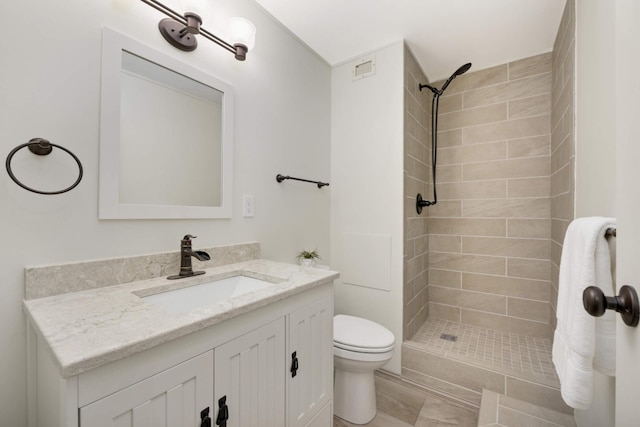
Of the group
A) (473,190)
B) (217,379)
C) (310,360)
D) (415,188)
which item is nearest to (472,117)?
(473,190)

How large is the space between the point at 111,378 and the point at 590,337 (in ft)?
3.79

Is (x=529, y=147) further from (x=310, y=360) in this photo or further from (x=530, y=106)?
(x=310, y=360)

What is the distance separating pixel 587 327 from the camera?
0.70 meters

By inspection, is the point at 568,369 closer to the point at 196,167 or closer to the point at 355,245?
the point at 355,245

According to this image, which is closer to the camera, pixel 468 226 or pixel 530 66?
pixel 530 66

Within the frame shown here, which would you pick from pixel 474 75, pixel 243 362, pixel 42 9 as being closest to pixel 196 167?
pixel 42 9

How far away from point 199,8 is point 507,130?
2.28 metres

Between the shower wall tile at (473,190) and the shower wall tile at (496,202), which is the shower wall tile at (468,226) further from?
the shower wall tile at (473,190)

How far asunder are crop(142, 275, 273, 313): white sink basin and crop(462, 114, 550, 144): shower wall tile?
6.94 ft

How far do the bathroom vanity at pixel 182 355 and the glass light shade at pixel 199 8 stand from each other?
1207mm

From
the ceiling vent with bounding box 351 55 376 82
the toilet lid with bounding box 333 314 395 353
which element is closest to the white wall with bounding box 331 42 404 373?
the ceiling vent with bounding box 351 55 376 82

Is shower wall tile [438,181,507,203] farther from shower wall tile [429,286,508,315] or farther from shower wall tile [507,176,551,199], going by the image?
shower wall tile [429,286,508,315]

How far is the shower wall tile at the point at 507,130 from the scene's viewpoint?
2.04 meters

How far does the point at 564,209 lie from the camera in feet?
5.14
